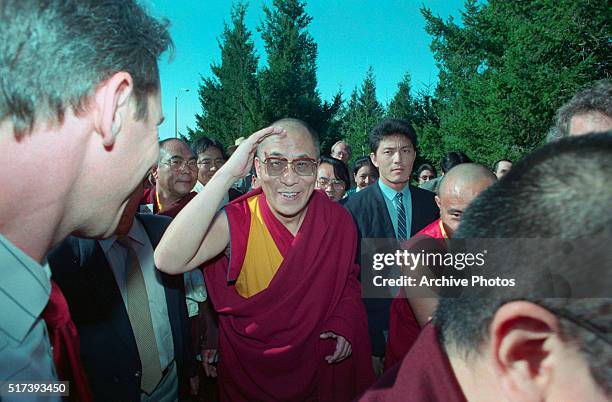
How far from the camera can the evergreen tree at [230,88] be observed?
32.3 metres

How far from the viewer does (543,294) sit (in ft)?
2.18

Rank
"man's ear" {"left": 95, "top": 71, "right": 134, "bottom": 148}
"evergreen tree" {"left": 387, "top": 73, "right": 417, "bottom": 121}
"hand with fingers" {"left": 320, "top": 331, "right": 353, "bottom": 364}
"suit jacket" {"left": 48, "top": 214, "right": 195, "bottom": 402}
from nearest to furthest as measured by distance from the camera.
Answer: "man's ear" {"left": 95, "top": 71, "right": 134, "bottom": 148}
"suit jacket" {"left": 48, "top": 214, "right": 195, "bottom": 402}
"hand with fingers" {"left": 320, "top": 331, "right": 353, "bottom": 364}
"evergreen tree" {"left": 387, "top": 73, "right": 417, "bottom": 121}

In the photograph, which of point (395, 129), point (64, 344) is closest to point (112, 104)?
point (64, 344)

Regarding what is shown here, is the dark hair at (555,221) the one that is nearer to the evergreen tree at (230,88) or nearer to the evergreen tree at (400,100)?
the evergreen tree at (230,88)

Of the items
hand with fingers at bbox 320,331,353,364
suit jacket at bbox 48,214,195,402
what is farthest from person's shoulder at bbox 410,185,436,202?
suit jacket at bbox 48,214,195,402

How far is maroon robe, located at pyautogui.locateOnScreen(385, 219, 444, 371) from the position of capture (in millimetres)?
2432

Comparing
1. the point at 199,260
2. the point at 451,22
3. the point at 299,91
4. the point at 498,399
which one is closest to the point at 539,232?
the point at 498,399

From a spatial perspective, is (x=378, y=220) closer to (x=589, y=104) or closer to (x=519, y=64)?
(x=589, y=104)

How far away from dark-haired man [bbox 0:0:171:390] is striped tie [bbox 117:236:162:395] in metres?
1.08

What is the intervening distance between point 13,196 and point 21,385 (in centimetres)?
37

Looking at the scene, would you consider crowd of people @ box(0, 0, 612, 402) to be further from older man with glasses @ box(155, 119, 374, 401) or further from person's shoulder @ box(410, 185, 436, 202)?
person's shoulder @ box(410, 185, 436, 202)

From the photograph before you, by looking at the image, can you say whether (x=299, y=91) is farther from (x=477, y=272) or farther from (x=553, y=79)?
(x=477, y=272)

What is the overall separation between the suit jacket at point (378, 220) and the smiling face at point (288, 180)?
87 centimetres

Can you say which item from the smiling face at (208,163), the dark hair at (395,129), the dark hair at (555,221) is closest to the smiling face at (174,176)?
the smiling face at (208,163)
